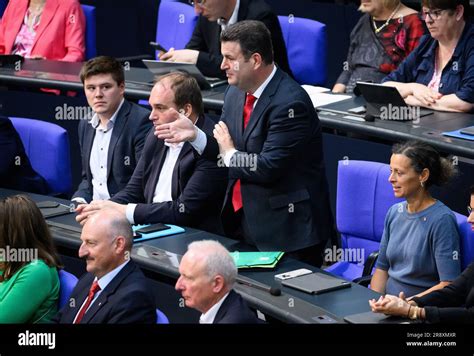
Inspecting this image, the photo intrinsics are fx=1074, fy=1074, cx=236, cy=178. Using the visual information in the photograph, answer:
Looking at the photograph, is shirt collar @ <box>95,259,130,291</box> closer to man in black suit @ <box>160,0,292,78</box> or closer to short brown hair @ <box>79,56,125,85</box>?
short brown hair @ <box>79,56,125,85</box>

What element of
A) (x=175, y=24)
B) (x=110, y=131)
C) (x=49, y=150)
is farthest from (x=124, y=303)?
(x=175, y=24)

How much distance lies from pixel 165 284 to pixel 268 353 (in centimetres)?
127

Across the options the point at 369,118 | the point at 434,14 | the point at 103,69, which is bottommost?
the point at 369,118

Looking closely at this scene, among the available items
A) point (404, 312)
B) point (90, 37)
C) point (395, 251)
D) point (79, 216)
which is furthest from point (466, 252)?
point (90, 37)

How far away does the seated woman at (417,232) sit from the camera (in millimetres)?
4418

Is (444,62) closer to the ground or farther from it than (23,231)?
farther from it

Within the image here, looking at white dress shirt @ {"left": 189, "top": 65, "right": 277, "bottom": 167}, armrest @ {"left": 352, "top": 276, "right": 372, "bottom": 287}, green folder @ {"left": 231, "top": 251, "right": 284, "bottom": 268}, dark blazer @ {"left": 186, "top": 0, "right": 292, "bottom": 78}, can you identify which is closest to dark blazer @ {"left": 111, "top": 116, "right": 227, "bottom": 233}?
white dress shirt @ {"left": 189, "top": 65, "right": 277, "bottom": 167}

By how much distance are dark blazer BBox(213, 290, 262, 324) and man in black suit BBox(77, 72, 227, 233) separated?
1258 millimetres

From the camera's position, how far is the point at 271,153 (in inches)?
184

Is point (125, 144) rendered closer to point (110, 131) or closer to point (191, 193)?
point (110, 131)

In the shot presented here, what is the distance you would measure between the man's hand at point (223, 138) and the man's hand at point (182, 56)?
1.59m

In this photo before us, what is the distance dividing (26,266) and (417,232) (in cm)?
162

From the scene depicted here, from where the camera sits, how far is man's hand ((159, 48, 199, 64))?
641 cm

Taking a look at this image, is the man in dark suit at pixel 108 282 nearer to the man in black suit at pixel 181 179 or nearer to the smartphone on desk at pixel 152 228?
the smartphone on desk at pixel 152 228
